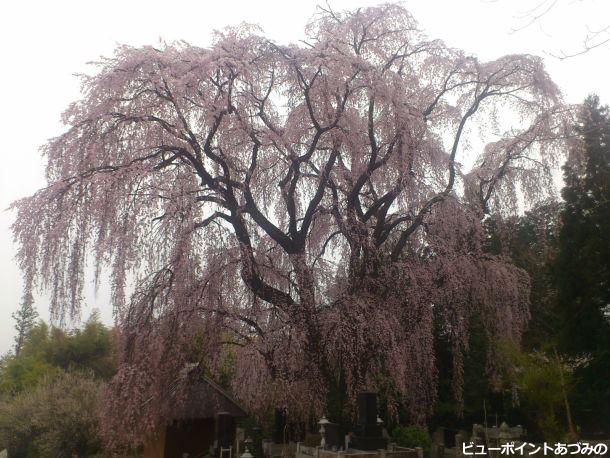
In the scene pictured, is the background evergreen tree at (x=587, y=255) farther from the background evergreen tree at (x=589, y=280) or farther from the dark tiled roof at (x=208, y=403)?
the dark tiled roof at (x=208, y=403)

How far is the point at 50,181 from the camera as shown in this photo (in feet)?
24.8

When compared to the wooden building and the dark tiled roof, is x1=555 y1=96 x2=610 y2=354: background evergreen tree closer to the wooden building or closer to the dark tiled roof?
the dark tiled roof

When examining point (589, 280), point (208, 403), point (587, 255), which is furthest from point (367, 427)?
point (587, 255)

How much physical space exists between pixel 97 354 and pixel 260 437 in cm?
1449

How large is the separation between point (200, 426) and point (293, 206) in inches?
366

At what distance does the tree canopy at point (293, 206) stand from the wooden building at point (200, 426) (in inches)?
206

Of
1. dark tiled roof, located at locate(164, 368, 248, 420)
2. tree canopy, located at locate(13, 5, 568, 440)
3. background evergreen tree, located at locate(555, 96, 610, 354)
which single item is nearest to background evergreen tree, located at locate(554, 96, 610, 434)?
background evergreen tree, located at locate(555, 96, 610, 354)

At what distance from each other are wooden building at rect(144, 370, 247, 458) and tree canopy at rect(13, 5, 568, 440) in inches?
206

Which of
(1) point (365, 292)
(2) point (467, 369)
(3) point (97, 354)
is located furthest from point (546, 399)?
(3) point (97, 354)

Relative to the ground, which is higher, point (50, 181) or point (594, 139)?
point (594, 139)

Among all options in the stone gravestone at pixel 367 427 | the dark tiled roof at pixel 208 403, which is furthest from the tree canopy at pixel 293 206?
the dark tiled roof at pixel 208 403

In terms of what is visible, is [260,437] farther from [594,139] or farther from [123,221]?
[594,139]

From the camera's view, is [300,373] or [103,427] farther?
[300,373]

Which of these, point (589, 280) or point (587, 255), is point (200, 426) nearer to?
point (589, 280)
